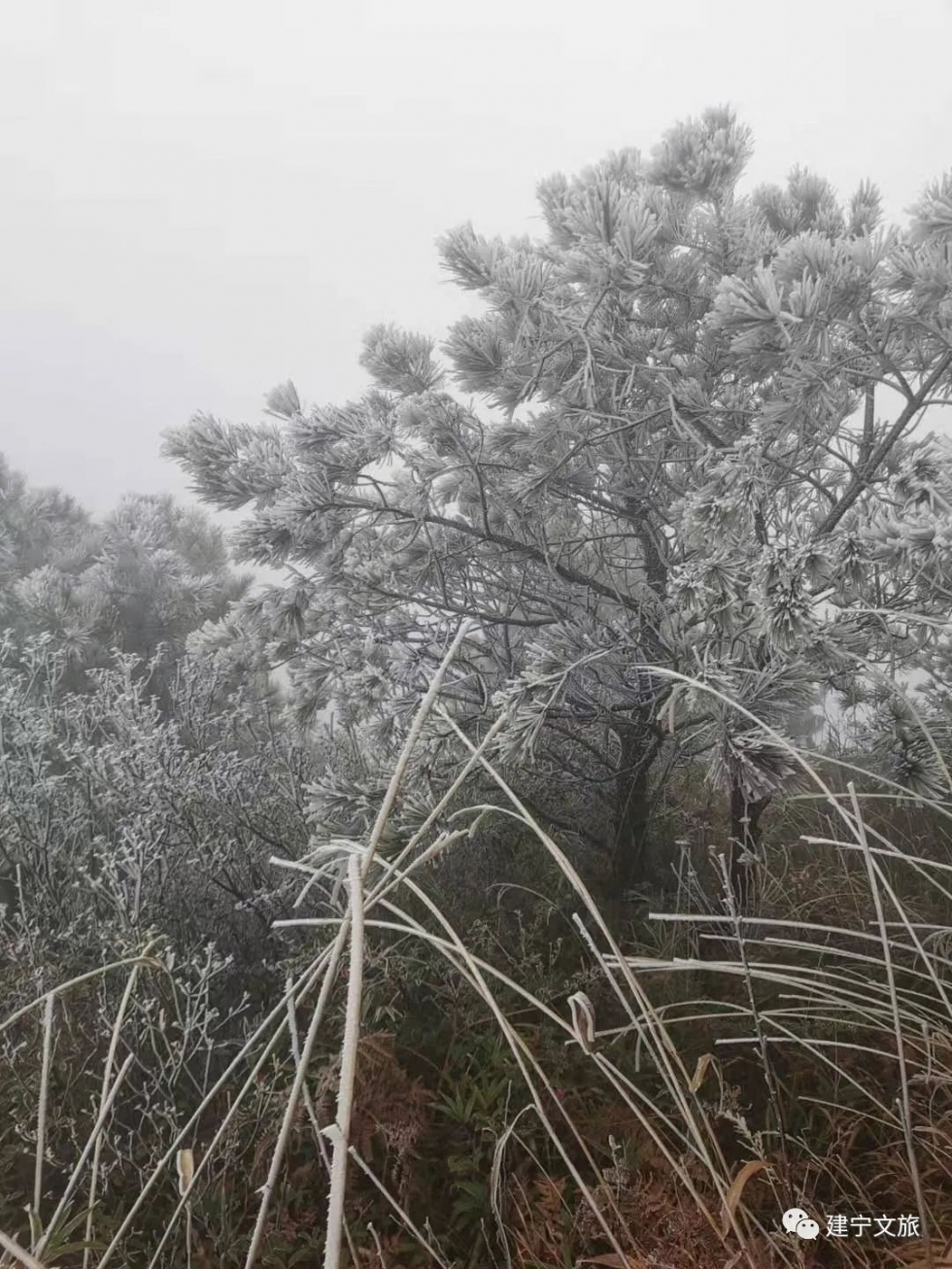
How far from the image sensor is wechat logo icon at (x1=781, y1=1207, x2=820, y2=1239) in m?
0.78

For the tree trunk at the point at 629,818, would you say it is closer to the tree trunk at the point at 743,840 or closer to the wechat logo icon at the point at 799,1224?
the tree trunk at the point at 743,840

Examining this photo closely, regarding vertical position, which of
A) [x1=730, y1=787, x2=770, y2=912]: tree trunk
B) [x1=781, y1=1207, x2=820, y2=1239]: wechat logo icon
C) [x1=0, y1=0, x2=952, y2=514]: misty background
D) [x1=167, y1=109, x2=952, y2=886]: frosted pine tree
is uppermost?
[x1=0, y1=0, x2=952, y2=514]: misty background

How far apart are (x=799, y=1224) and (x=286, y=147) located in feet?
428

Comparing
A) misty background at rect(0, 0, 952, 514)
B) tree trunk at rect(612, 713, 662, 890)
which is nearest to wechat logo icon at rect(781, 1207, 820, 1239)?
tree trunk at rect(612, 713, 662, 890)

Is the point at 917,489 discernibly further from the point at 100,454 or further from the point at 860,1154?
the point at 100,454

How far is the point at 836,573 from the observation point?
1.35 m

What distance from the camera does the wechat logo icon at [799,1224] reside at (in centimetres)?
78

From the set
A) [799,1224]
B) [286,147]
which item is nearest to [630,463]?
[799,1224]

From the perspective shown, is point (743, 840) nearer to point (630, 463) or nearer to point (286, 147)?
point (630, 463)

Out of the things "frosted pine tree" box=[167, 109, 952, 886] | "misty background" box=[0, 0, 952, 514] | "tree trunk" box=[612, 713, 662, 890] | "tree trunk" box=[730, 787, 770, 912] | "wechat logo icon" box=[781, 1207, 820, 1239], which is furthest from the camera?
"misty background" box=[0, 0, 952, 514]

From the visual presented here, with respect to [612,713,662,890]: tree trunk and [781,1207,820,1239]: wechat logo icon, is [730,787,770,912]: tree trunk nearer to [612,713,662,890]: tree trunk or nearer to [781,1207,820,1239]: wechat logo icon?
[612,713,662,890]: tree trunk

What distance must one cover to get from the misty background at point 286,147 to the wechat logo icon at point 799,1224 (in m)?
55.8

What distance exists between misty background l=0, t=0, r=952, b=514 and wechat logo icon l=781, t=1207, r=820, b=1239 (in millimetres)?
55825

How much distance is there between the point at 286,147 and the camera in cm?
10312
